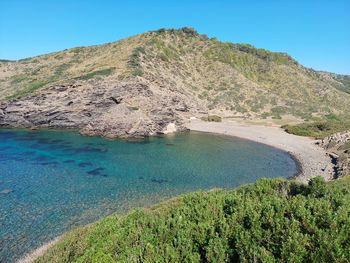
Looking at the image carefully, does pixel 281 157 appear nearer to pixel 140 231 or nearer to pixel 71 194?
pixel 71 194

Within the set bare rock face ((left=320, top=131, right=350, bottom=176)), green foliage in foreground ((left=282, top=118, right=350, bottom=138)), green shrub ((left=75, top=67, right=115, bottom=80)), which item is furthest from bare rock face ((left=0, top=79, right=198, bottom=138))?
bare rock face ((left=320, top=131, right=350, bottom=176))

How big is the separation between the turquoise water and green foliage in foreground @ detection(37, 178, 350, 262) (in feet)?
27.7

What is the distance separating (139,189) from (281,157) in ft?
86.4

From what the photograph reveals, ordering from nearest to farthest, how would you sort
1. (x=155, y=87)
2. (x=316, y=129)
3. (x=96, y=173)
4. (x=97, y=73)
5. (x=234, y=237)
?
(x=234, y=237) < (x=96, y=173) < (x=316, y=129) < (x=155, y=87) < (x=97, y=73)

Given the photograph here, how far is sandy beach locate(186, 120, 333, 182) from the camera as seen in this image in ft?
119

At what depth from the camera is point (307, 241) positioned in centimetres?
891

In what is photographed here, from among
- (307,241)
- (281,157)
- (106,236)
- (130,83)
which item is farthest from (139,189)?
(130,83)

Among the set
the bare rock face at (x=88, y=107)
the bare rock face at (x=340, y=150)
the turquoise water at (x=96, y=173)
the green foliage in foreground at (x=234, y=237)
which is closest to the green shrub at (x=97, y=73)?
the bare rock face at (x=88, y=107)

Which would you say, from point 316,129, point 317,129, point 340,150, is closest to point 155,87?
point 316,129

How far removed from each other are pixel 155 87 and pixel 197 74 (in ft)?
122

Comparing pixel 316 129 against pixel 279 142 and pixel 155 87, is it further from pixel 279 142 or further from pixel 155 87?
pixel 155 87

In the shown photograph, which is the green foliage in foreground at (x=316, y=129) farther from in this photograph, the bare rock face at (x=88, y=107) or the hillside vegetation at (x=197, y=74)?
the bare rock face at (x=88, y=107)

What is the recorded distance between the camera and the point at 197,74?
4277 inches

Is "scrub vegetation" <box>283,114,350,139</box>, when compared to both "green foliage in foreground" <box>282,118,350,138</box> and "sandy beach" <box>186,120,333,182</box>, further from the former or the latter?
"sandy beach" <box>186,120,333,182</box>
